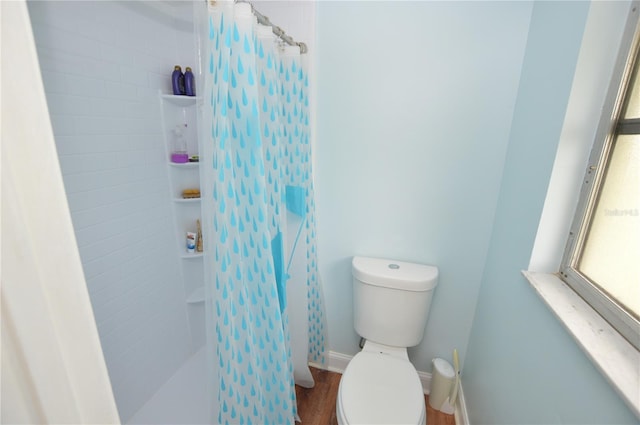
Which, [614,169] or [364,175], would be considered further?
[364,175]

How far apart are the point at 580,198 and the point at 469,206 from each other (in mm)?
511

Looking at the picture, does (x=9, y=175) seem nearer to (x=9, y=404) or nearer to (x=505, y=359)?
(x=9, y=404)

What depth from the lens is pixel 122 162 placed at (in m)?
1.37

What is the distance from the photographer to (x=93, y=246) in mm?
1271

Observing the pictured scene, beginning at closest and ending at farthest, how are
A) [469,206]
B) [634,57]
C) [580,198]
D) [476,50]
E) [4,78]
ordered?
[4,78] < [634,57] < [580,198] < [476,50] < [469,206]

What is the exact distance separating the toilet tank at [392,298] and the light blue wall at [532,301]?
0.95ft

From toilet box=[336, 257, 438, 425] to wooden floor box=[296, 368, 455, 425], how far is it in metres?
0.44

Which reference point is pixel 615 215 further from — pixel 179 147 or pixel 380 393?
pixel 179 147

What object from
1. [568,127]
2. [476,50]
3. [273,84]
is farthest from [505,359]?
[273,84]

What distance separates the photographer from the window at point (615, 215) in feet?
2.23

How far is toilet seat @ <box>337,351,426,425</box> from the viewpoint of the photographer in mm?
1094

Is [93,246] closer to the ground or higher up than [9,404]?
closer to the ground

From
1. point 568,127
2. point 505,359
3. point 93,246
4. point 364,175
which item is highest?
point 568,127

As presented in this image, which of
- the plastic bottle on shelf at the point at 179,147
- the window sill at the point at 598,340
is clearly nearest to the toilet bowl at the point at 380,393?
the window sill at the point at 598,340
